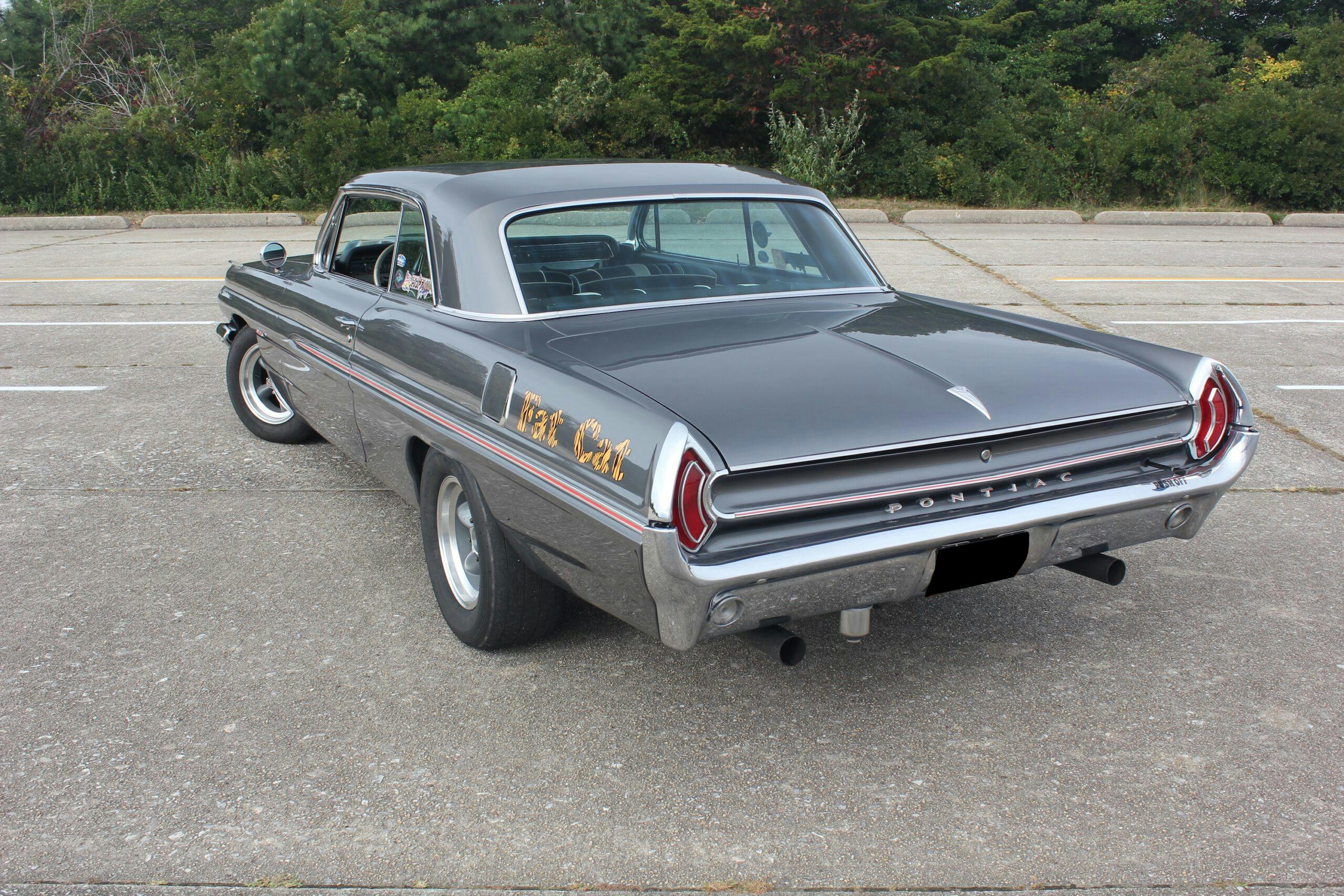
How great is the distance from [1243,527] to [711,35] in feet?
Result: 50.6

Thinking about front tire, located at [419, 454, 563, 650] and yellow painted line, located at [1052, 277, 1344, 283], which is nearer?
front tire, located at [419, 454, 563, 650]

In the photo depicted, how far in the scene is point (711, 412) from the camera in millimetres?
Answer: 2744

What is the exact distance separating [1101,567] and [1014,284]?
8.12 metres

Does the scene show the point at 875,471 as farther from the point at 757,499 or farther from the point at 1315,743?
the point at 1315,743

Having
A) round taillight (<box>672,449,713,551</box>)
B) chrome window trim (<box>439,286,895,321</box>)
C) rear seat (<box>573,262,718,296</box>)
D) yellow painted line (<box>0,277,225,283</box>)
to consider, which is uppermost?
rear seat (<box>573,262,718,296</box>)

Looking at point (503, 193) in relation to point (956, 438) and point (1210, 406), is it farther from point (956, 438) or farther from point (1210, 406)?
point (1210, 406)

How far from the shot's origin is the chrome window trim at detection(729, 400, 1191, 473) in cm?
267

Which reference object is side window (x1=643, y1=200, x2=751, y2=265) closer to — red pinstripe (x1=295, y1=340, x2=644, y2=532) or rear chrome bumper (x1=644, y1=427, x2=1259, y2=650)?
red pinstripe (x1=295, y1=340, x2=644, y2=532)

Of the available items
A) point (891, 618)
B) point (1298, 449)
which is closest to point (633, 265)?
point (891, 618)

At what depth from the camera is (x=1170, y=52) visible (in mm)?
25391

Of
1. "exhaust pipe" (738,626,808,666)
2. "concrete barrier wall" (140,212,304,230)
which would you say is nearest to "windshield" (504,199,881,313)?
"exhaust pipe" (738,626,808,666)

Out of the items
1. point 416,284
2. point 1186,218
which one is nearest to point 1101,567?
point 416,284

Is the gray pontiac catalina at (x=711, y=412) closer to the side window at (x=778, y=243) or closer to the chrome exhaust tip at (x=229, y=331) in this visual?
the side window at (x=778, y=243)

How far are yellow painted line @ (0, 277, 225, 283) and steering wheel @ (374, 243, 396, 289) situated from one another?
7.66 meters
